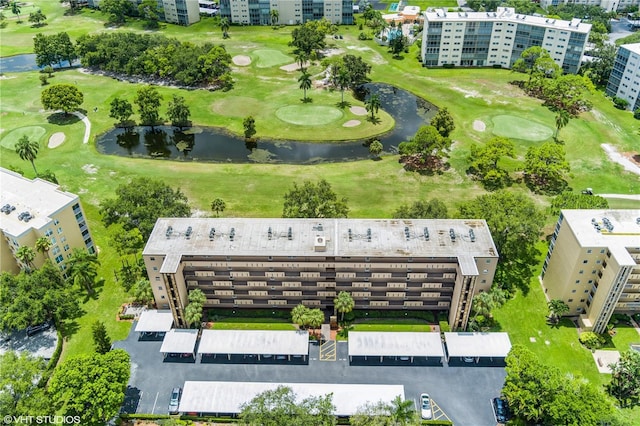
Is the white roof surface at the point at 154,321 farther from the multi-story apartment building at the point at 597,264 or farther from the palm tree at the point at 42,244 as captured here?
the multi-story apartment building at the point at 597,264

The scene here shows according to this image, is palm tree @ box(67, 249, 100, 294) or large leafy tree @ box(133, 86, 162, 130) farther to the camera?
large leafy tree @ box(133, 86, 162, 130)

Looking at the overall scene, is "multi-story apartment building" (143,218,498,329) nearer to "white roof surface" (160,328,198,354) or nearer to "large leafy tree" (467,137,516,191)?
"white roof surface" (160,328,198,354)

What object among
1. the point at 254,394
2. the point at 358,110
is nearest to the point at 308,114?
the point at 358,110

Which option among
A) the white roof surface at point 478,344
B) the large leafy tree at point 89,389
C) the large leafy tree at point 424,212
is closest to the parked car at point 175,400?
the large leafy tree at point 89,389

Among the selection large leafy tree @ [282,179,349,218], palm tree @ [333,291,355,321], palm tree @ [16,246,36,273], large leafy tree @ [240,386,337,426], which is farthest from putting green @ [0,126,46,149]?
large leafy tree @ [240,386,337,426]

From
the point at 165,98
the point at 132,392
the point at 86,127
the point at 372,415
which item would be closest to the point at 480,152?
the point at 372,415

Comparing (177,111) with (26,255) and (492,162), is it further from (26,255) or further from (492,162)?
(492,162)
